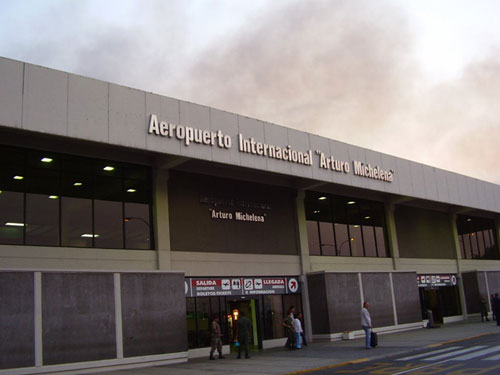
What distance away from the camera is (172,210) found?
77.1 ft

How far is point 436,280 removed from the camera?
36688 millimetres

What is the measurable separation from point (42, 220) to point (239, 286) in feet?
31.3

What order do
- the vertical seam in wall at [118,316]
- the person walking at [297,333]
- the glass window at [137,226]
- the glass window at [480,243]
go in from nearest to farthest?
the vertical seam in wall at [118,316] < the glass window at [137,226] < the person walking at [297,333] < the glass window at [480,243]

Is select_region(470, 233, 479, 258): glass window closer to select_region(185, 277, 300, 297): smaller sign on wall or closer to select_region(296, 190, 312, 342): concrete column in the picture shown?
select_region(296, 190, 312, 342): concrete column

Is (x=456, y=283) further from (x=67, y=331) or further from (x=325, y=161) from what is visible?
(x=67, y=331)

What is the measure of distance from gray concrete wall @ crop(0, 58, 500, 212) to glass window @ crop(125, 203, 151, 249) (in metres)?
3.06

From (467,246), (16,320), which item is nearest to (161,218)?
(16,320)

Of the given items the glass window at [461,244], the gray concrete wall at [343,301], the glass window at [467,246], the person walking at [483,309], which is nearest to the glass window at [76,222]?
the gray concrete wall at [343,301]

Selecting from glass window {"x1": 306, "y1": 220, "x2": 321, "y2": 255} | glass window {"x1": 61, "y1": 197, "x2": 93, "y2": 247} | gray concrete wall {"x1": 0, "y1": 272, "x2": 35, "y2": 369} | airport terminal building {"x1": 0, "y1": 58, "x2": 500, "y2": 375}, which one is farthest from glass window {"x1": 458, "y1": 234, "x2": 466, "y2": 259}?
gray concrete wall {"x1": 0, "y1": 272, "x2": 35, "y2": 369}

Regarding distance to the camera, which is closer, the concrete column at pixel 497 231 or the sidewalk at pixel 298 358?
the sidewalk at pixel 298 358

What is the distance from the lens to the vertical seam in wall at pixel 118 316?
19172 millimetres

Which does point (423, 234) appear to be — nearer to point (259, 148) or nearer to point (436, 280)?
point (436, 280)

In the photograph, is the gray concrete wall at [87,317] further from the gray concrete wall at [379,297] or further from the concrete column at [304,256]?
the gray concrete wall at [379,297]

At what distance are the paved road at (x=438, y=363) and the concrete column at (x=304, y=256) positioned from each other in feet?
27.1
